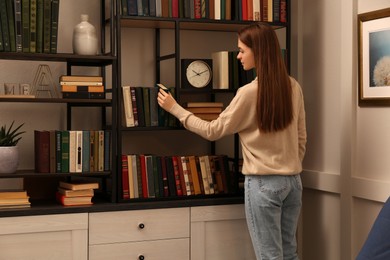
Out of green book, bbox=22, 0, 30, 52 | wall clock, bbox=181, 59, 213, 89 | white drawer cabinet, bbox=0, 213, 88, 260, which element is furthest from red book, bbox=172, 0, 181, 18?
white drawer cabinet, bbox=0, 213, 88, 260

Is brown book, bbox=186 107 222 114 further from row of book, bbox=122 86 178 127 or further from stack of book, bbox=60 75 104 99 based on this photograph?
stack of book, bbox=60 75 104 99

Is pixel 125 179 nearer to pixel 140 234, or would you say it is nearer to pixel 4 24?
pixel 140 234

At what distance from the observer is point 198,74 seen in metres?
3.78

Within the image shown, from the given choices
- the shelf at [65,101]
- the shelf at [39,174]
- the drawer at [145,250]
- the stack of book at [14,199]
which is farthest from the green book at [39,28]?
the drawer at [145,250]

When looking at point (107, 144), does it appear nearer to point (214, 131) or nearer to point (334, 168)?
point (214, 131)

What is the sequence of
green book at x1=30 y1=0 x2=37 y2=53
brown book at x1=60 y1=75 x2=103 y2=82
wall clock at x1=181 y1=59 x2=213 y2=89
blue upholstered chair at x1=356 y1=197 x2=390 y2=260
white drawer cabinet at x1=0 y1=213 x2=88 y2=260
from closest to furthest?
blue upholstered chair at x1=356 y1=197 x2=390 y2=260 → white drawer cabinet at x1=0 y1=213 x2=88 y2=260 → green book at x1=30 y1=0 x2=37 y2=53 → brown book at x1=60 y1=75 x2=103 y2=82 → wall clock at x1=181 y1=59 x2=213 y2=89

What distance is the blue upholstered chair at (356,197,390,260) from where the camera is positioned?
99.0 inches

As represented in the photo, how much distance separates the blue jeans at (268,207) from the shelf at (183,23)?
36.4 inches

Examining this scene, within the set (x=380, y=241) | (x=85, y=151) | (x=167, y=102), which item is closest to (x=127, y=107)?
(x=167, y=102)

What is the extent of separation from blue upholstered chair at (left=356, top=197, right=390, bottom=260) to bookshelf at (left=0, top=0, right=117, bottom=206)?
59.2 inches

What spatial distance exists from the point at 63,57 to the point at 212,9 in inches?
34.7

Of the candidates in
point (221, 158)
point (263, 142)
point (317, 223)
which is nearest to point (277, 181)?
point (263, 142)

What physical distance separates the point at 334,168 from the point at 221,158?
25.7 inches

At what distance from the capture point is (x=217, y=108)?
3.80 m
